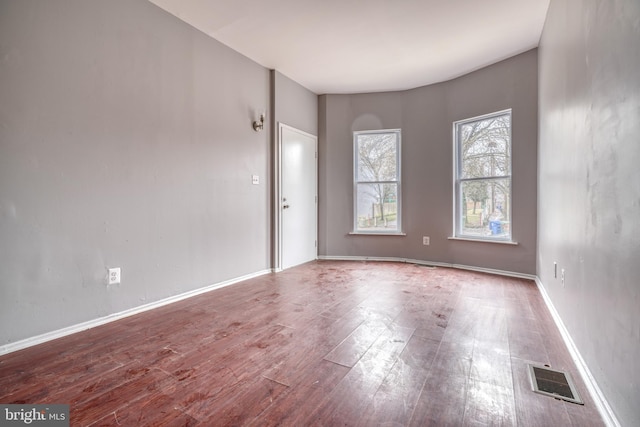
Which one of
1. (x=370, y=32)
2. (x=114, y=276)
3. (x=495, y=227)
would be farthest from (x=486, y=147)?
(x=114, y=276)

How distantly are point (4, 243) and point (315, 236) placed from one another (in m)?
3.63

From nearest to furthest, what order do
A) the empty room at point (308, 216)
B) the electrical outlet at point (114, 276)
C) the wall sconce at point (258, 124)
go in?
the empty room at point (308, 216) → the electrical outlet at point (114, 276) → the wall sconce at point (258, 124)

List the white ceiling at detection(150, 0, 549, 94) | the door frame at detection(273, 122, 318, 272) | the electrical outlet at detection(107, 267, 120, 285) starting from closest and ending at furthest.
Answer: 1. the electrical outlet at detection(107, 267, 120, 285)
2. the white ceiling at detection(150, 0, 549, 94)
3. the door frame at detection(273, 122, 318, 272)

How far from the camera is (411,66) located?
400 cm

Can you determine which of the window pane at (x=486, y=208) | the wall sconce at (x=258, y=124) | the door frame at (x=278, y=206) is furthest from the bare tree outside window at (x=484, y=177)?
the wall sconce at (x=258, y=124)

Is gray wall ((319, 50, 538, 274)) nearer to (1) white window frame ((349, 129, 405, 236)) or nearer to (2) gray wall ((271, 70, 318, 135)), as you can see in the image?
(1) white window frame ((349, 129, 405, 236))

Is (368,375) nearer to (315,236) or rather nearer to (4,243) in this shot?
(4,243)

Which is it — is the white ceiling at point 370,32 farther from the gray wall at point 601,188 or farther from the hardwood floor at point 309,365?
the hardwood floor at point 309,365

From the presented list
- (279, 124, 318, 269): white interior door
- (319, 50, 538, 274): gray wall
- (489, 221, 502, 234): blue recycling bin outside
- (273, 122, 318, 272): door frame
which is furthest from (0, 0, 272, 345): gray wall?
(489, 221, 502, 234): blue recycling bin outside

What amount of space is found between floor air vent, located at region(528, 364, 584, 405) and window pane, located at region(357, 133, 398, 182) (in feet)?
11.4

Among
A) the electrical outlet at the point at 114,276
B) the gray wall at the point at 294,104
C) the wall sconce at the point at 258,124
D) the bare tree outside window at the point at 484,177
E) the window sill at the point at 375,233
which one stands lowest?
the electrical outlet at the point at 114,276

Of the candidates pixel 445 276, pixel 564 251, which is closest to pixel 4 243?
Result: pixel 564 251

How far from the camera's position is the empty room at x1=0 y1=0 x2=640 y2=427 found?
143cm

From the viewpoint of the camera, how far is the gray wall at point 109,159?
201cm
